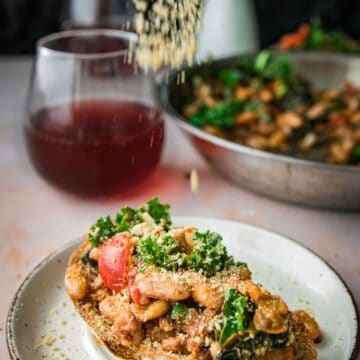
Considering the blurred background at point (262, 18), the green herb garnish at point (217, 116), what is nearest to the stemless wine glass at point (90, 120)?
the green herb garnish at point (217, 116)

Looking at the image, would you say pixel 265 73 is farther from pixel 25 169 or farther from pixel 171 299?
pixel 171 299

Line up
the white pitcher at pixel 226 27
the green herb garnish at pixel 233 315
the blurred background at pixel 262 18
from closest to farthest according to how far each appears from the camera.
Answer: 1. the green herb garnish at pixel 233 315
2. the white pitcher at pixel 226 27
3. the blurred background at pixel 262 18

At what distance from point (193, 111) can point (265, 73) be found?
0.77 feet

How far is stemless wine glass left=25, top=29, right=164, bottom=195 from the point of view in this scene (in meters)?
1.25

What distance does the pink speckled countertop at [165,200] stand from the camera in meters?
1.19

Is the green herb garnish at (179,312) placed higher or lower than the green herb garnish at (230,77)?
higher

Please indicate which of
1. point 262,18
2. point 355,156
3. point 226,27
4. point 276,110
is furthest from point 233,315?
point 262,18

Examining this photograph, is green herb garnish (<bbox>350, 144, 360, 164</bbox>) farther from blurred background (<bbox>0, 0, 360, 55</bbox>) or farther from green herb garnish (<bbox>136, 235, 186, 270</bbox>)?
blurred background (<bbox>0, 0, 360, 55</bbox>)

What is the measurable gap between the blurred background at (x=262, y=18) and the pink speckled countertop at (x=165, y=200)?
967 mm

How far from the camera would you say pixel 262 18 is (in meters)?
2.79

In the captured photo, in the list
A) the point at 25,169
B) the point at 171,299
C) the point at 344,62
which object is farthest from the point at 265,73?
the point at 171,299

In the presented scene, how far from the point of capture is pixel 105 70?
1261 millimetres

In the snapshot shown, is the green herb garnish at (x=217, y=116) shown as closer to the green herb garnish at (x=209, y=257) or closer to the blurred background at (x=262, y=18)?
the green herb garnish at (x=209, y=257)

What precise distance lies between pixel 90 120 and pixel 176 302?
556mm
